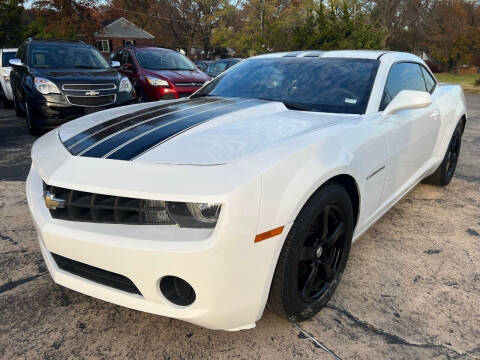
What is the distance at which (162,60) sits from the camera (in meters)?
8.09

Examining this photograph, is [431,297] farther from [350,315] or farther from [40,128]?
[40,128]

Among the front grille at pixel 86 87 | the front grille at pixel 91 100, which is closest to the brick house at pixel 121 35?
the front grille at pixel 86 87

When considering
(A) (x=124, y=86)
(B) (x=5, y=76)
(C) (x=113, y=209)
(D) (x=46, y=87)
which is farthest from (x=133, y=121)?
(B) (x=5, y=76)

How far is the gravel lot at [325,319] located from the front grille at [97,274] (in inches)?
13.3

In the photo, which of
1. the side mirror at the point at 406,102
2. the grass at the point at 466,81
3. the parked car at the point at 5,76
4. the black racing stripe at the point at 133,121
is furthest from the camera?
the grass at the point at 466,81

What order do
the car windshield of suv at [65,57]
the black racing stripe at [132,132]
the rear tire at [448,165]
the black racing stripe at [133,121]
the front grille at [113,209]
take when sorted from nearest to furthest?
the front grille at [113,209], the black racing stripe at [132,132], the black racing stripe at [133,121], the rear tire at [448,165], the car windshield of suv at [65,57]

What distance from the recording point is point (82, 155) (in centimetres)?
185

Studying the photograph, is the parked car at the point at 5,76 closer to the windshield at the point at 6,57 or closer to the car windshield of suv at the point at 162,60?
the windshield at the point at 6,57

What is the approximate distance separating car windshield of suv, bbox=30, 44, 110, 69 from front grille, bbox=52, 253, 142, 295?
5.65 metres

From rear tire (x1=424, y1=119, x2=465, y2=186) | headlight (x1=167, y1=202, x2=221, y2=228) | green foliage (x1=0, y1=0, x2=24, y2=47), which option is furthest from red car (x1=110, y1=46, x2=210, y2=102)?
green foliage (x1=0, y1=0, x2=24, y2=47)

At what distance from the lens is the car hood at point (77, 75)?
5.91 metres

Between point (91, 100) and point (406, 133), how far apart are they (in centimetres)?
476

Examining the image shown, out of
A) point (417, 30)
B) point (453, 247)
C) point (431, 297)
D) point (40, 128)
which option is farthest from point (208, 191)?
point (417, 30)

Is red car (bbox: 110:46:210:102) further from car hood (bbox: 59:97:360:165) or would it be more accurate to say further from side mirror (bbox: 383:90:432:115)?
side mirror (bbox: 383:90:432:115)
